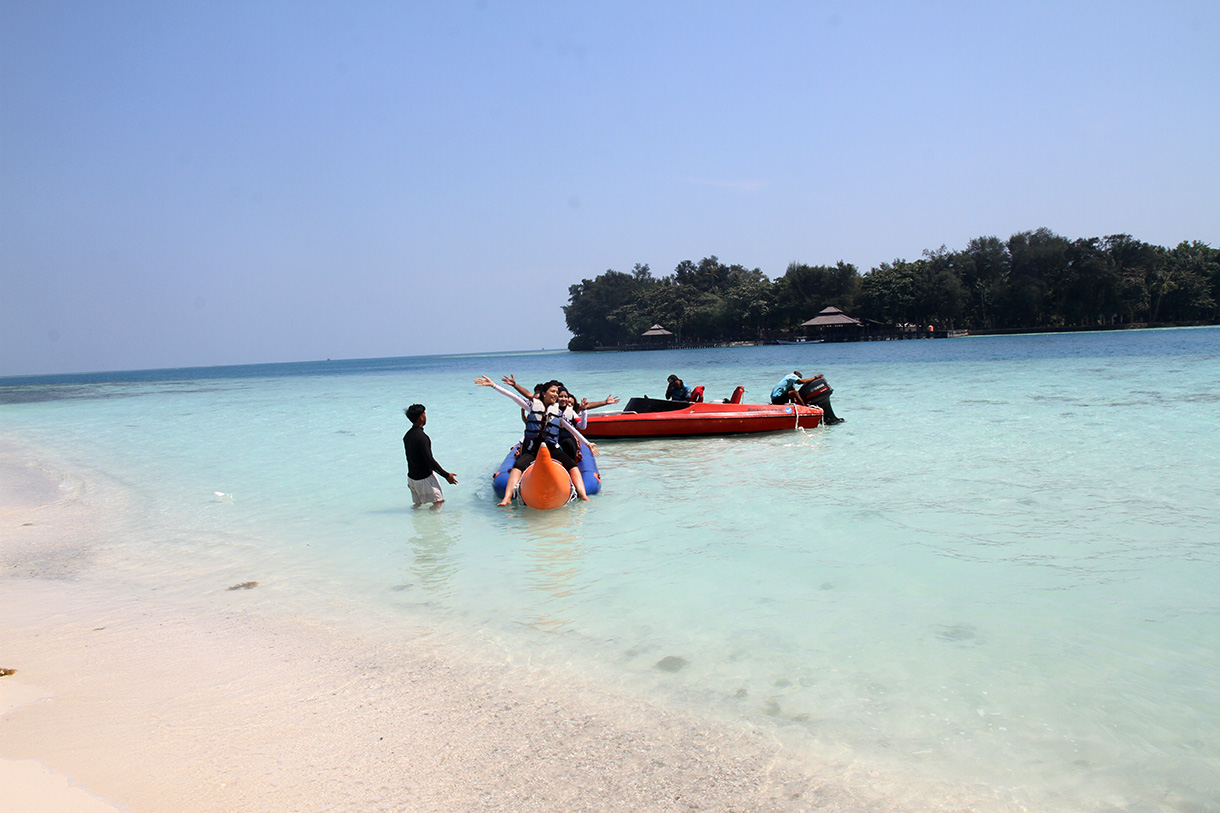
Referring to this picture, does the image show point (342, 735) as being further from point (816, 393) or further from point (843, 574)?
point (816, 393)

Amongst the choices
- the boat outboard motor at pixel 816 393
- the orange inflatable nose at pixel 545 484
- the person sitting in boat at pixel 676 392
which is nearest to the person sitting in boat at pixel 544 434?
the orange inflatable nose at pixel 545 484

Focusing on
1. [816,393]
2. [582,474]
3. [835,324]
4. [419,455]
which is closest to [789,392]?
[816,393]

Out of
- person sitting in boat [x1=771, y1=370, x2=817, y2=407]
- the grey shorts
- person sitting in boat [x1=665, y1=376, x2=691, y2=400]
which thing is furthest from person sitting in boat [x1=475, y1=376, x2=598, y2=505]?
person sitting in boat [x1=771, y1=370, x2=817, y2=407]

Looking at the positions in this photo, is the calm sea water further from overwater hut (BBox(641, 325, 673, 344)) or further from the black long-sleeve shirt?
overwater hut (BBox(641, 325, 673, 344))

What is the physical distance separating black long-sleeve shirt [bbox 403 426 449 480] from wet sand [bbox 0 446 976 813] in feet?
9.23

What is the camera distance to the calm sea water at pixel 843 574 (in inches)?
117

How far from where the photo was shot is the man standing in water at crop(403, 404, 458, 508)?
7020mm

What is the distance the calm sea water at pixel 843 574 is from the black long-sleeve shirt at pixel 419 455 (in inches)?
16.4

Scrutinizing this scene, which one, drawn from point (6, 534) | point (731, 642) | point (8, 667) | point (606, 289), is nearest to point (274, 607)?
point (8, 667)

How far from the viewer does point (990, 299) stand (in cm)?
6369

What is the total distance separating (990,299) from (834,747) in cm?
6966

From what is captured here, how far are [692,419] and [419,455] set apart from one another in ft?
18.5

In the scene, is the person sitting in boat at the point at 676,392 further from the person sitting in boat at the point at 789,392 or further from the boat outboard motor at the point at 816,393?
the boat outboard motor at the point at 816,393

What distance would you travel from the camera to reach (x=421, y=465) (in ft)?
23.8
